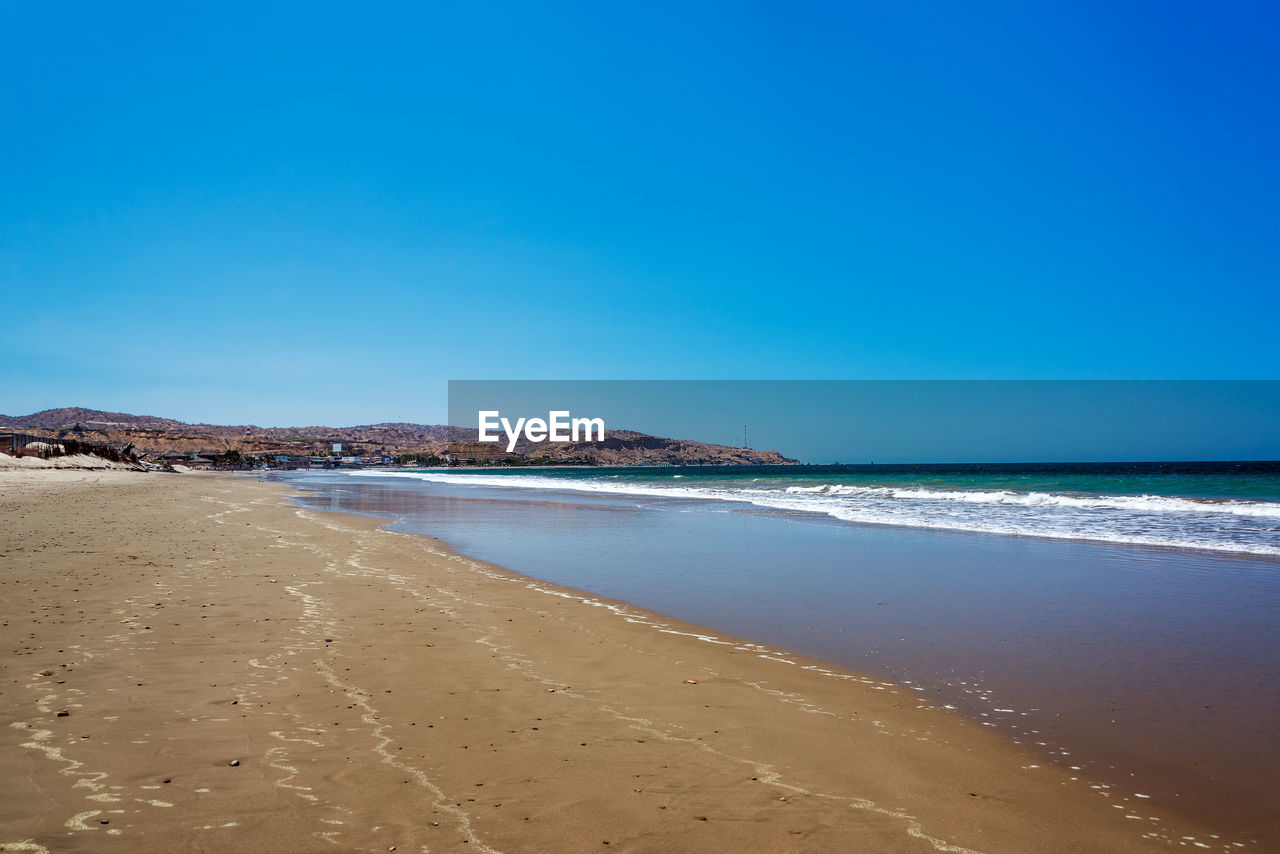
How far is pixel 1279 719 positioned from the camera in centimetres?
468

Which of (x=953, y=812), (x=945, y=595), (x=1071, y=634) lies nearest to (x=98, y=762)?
(x=953, y=812)

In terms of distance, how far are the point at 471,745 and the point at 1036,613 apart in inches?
269

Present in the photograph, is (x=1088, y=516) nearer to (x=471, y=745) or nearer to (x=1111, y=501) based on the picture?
(x=1111, y=501)

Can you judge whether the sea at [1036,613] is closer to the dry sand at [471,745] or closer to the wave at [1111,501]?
the dry sand at [471,745]

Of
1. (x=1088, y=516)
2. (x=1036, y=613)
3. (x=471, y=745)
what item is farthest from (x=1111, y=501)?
(x=471, y=745)

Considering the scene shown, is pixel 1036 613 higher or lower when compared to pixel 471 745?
lower

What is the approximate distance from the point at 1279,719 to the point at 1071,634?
2.29m

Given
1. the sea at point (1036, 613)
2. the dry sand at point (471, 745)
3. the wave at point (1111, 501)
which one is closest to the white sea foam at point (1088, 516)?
the wave at point (1111, 501)

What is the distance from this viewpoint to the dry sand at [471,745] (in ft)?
9.93

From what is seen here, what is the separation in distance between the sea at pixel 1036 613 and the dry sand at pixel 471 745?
1.60ft

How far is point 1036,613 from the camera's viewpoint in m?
7.91

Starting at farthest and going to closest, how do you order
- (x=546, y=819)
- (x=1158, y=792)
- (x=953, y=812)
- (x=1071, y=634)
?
1. (x=1071, y=634)
2. (x=1158, y=792)
3. (x=953, y=812)
4. (x=546, y=819)

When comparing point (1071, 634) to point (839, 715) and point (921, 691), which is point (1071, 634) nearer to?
point (921, 691)

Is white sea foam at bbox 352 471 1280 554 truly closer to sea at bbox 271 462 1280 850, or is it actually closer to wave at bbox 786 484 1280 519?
wave at bbox 786 484 1280 519
